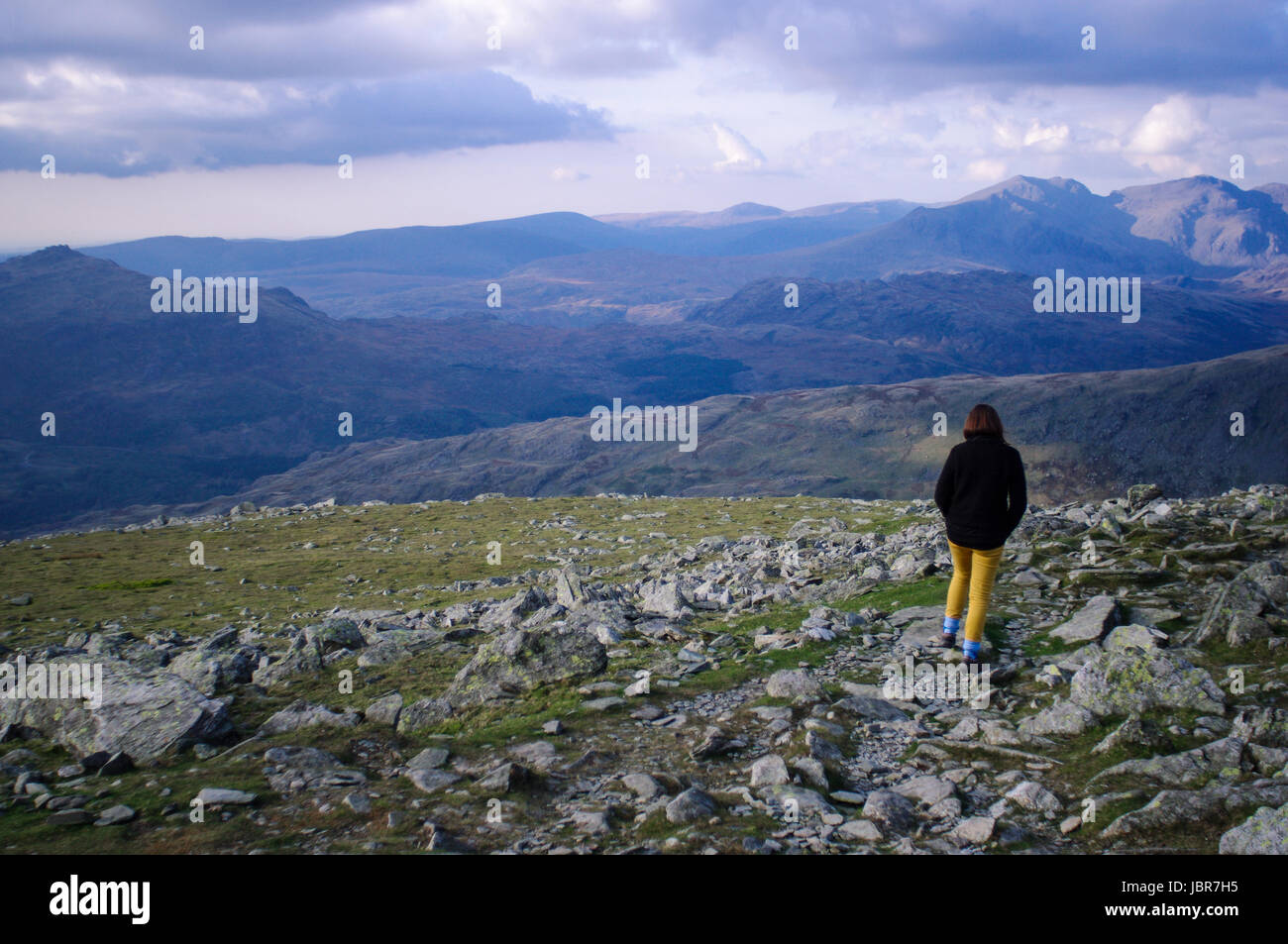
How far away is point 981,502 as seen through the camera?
11.9m

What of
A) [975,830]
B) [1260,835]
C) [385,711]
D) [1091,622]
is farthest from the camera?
[1091,622]

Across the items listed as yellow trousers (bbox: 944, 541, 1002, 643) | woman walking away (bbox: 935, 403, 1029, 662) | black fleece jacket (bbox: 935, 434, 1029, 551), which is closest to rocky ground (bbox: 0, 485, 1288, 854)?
yellow trousers (bbox: 944, 541, 1002, 643)

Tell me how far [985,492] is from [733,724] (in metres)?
4.91

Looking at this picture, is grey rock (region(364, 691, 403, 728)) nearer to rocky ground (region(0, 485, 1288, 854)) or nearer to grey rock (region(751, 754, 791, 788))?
rocky ground (region(0, 485, 1288, 854))

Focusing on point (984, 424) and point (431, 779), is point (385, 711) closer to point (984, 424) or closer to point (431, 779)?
point (431, 779)

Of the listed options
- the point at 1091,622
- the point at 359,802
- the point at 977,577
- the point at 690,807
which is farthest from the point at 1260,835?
the point at 359,802

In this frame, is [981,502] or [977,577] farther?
[977,577]

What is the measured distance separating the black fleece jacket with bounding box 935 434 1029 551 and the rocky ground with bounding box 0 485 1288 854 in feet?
6.45

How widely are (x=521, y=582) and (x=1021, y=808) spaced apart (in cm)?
2324

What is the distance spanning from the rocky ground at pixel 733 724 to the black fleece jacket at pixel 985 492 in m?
1.97

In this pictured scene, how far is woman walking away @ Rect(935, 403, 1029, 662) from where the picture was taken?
1187cm

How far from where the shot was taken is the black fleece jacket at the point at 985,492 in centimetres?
1185

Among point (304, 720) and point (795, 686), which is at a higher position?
point (795, 686)

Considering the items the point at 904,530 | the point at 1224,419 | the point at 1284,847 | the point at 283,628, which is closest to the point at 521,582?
the point at 283,628
